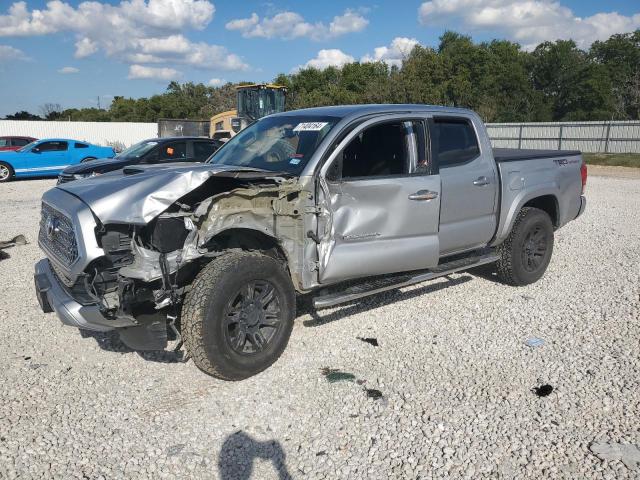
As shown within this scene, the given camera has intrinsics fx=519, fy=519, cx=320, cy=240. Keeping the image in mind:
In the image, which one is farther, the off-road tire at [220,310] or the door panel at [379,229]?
the door panel at [379,229]

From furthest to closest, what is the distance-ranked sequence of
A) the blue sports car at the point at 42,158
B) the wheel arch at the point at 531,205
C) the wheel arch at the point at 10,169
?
1. the blue sports car at the point at 42,158
2. the wheel arch at the point at 10,169
3. the wheel arch at the point at 531,205

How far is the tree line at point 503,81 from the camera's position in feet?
141

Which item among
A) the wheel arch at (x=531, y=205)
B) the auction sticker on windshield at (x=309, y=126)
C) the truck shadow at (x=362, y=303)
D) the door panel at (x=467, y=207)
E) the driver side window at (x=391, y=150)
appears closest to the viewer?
the auction sticker on windshield at (x=309, y=126)

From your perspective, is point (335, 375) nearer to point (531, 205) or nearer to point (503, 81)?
point (531, 205)

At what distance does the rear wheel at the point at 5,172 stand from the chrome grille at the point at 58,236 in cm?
1634

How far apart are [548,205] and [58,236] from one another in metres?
5.26

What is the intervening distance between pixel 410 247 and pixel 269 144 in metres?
1.60

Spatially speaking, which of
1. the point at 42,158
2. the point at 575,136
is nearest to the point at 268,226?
the point at 42,158

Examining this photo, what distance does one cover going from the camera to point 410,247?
4.60 meters

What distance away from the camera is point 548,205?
622 centimetres

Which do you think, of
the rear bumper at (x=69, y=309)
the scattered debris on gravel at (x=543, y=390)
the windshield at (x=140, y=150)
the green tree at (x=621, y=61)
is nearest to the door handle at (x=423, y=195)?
the scattered debris on gravel at (x=543, y=390)

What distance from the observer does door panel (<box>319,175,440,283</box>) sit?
4156 millimetres

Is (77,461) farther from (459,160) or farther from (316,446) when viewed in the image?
(459,160)

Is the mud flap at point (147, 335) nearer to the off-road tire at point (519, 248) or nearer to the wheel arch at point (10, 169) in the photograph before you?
the off-road tire at point (519, 248)
